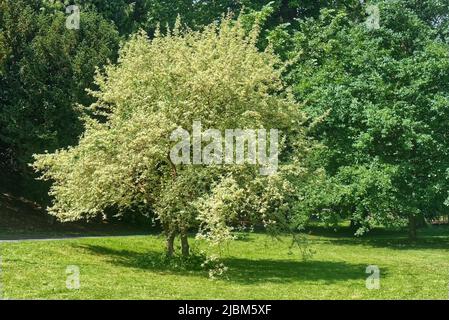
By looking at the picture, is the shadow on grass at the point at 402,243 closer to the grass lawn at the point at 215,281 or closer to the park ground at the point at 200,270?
the park ground at the point at 200,270

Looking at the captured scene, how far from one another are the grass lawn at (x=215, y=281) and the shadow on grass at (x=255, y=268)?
3 centimetres

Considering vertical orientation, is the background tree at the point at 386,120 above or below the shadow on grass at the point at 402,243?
above

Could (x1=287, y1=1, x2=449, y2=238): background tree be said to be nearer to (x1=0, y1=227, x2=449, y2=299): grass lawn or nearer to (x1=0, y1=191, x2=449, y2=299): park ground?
(x1=0, y1=191, x2=449, y2=299): park ground

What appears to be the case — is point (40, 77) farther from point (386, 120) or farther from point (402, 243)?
point (402, 243)

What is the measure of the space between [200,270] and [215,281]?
2.43 metres

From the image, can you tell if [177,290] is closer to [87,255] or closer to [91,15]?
[87,255]

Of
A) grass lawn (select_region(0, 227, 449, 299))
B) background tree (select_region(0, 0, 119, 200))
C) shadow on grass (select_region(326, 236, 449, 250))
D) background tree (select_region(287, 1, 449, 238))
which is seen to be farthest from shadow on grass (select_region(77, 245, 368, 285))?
shadow on grass (select_region(326, 236, 449, 250))

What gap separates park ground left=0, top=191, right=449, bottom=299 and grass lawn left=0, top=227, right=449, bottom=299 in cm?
3

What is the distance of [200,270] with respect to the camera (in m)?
20.0

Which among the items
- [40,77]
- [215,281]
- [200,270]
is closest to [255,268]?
[200,270]

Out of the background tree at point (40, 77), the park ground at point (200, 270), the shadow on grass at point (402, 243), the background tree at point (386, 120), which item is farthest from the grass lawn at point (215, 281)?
the background tree at point (40, 77)

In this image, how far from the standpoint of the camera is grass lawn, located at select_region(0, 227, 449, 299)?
15.3 metres

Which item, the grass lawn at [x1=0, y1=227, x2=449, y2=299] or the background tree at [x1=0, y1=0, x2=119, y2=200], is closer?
the grass lawn at [x1=0, y1=227, x2=449, y2=299]

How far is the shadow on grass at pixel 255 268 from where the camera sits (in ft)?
62.9
